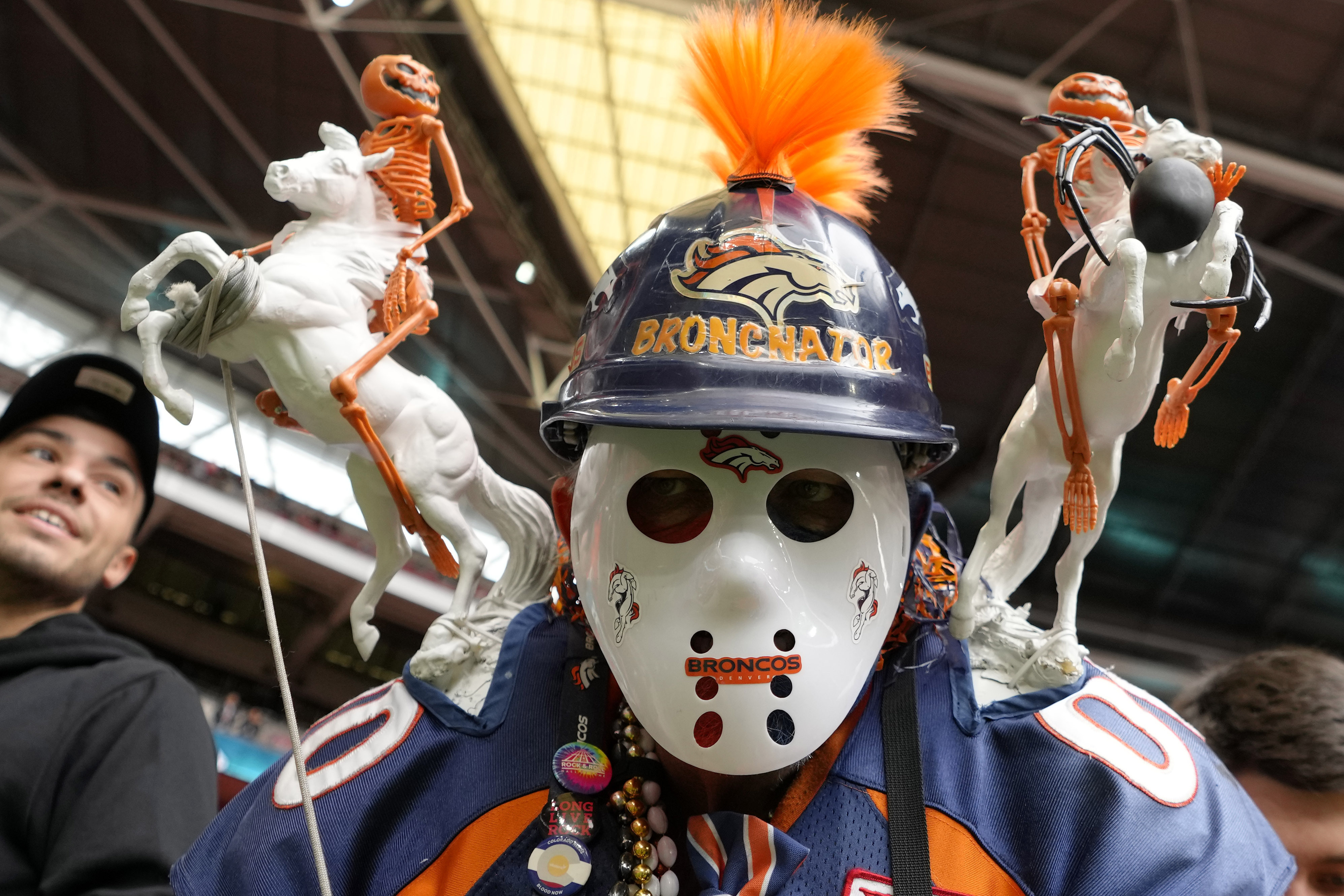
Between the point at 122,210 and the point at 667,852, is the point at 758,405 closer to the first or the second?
the point at 667,852

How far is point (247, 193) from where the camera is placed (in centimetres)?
638

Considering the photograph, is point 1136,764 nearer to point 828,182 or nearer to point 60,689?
point 828,182

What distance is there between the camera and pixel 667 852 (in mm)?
1440

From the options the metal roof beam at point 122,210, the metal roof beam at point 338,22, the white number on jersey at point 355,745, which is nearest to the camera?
the white number on jersey at point 355,745

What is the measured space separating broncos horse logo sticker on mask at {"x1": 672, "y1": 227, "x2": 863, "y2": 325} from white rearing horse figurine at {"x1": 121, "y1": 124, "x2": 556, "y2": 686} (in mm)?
384

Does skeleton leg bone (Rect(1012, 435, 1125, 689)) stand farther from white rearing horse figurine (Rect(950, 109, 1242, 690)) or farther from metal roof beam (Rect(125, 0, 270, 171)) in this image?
metal roof beam (Rect(125, 0, 270, 171))

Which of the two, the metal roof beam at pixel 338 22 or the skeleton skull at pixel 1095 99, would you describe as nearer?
the skeleton skull at pixel 1095 99

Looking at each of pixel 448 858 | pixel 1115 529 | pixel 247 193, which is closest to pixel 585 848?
pixel 448 858

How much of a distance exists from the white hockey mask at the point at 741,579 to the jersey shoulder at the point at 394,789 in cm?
25

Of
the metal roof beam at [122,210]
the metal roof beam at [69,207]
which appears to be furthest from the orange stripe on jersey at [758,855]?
the metal roof beam at [69,207]

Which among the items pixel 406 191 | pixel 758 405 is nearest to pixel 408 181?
pixel 406 191

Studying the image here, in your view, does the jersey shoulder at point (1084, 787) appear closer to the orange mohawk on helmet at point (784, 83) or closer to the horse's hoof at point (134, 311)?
the orange mohawk on helmet at point (784, 83)

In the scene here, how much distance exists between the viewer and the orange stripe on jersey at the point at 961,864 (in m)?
1.34

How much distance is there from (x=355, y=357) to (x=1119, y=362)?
915 millimetres
